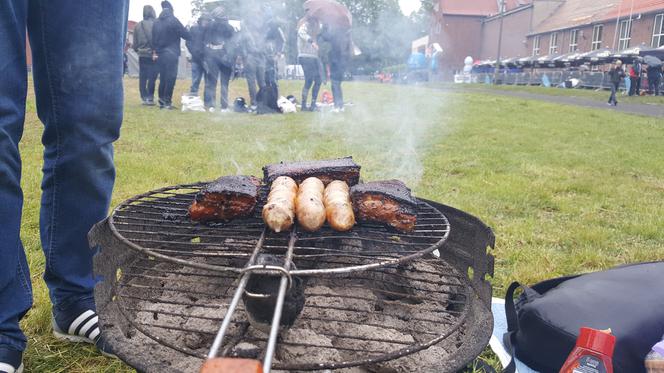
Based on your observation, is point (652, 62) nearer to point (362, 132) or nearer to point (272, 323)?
point (362, 132)

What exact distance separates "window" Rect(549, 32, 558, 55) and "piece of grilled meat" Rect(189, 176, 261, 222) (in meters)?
45.0

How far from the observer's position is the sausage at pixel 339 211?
194 centimetres

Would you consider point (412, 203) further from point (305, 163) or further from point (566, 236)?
point (566, 236)

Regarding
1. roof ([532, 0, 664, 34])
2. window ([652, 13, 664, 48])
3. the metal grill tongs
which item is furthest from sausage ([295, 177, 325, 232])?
window ([652, 13, 664, 48])

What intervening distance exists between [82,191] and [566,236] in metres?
3.46

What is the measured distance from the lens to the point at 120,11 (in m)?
1.95

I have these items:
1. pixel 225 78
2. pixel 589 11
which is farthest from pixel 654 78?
pixel 225 78

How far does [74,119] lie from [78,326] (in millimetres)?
916

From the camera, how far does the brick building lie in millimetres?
29750

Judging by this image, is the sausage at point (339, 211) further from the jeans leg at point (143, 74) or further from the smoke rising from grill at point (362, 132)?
the jeans leg at point (143, 74)

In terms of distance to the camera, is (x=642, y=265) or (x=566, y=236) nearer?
(x=642, y=265)

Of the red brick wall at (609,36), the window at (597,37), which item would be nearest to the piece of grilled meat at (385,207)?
the red brick wall at (609,36)

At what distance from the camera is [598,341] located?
1.48m

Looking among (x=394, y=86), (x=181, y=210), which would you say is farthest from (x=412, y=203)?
(x=394, y=86)
